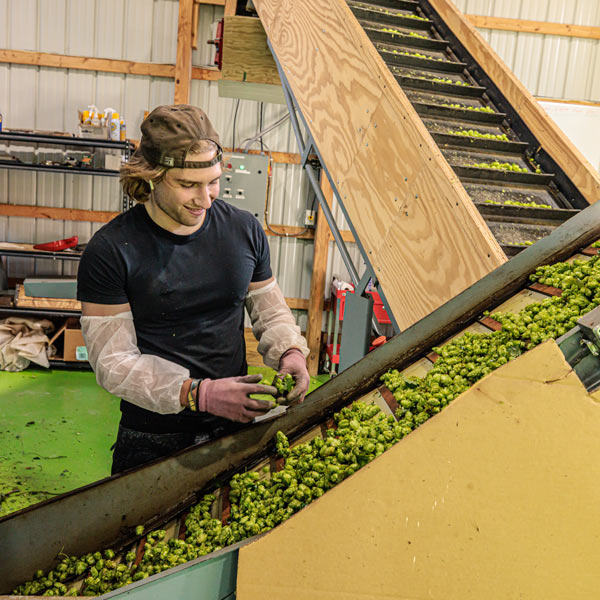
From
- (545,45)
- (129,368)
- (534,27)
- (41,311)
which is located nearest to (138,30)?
(41,311)

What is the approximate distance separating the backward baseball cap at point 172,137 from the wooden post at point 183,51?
472cm

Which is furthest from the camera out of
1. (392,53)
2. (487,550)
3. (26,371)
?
(26,371)

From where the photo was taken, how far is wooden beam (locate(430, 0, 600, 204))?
2.50 metres

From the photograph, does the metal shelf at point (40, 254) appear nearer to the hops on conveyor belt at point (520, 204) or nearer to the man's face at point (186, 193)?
the man's face at point (186, 193)

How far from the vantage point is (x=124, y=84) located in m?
6.53

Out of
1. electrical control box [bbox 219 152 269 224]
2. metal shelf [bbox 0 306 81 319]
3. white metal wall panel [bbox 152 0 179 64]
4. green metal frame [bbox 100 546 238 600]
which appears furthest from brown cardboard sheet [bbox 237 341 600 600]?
white metal wall panel [bbox 152 0 179 64]

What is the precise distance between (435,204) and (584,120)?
602 centimetres

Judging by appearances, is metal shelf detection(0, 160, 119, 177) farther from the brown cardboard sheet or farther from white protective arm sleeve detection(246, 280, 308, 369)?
the brown cardboard sheet

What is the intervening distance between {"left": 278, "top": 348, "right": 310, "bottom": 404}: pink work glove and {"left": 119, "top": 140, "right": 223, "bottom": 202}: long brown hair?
0.79 metres

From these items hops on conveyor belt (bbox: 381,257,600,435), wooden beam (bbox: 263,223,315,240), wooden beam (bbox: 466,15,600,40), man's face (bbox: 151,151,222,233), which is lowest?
wooden beam (bbox: 263,223,315,240)

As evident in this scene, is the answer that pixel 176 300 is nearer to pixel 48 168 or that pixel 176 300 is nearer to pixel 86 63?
pixel 48 168

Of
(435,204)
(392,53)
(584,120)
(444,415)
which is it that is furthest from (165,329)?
(584,120)

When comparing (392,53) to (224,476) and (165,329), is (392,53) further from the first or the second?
(224,476)

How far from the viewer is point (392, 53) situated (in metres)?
3.12
